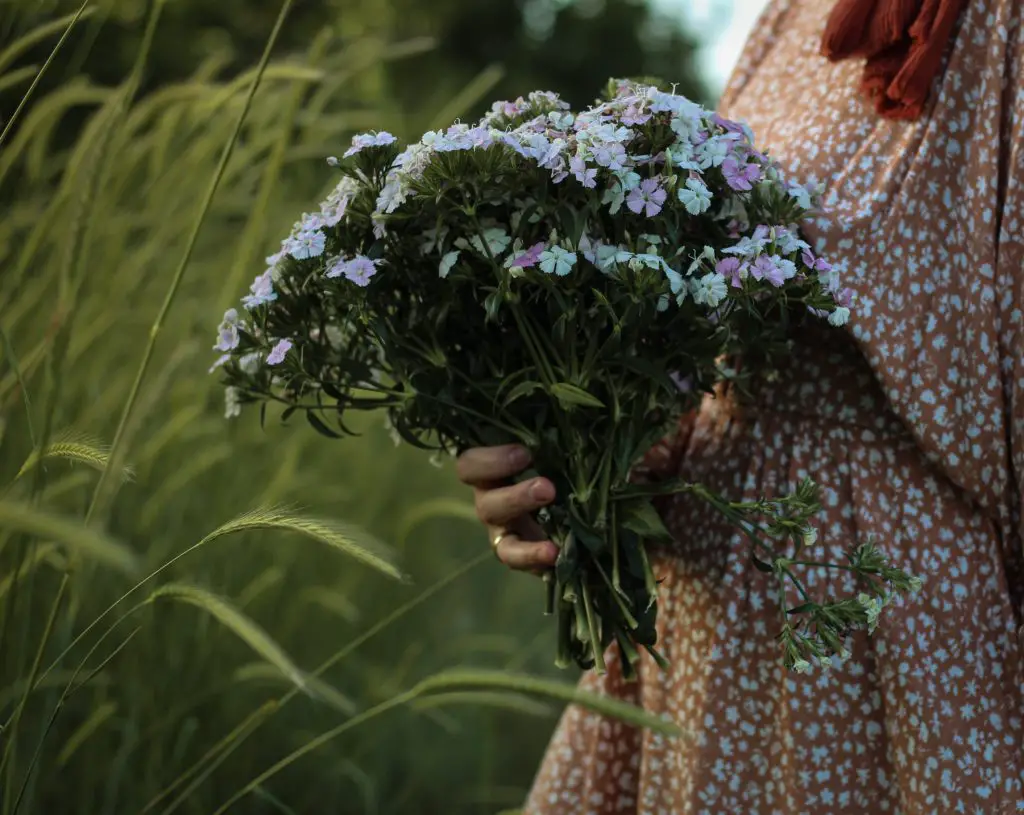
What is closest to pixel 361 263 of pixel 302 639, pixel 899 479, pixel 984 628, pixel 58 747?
pixel 899 479

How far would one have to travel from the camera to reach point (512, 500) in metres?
1.01

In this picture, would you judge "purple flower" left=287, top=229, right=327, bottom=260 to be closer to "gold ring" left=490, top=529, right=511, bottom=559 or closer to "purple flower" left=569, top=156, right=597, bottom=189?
"purple flower" left=569, top=156, right=597, bottom=189

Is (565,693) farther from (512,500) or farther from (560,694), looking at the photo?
(512,500)

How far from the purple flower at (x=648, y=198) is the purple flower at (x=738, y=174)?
76mm

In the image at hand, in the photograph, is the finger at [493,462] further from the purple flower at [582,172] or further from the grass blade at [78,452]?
the grass blade at [78,452]

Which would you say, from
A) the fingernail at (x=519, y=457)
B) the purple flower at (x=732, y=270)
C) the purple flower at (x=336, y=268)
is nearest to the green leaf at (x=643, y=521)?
the fingernail at (x=519, y=457)

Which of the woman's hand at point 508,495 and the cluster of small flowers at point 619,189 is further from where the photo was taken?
the woman's hand at point 508,495

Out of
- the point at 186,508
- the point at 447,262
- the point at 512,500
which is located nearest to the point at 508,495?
the point at 512,500

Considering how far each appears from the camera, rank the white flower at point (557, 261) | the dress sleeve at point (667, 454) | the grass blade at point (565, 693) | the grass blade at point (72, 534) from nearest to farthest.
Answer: the grass blade at point (72, 534) → the grass blade at point (565, 693) → the white flower at point (557, 261) → the dress sleeve at point (667, 454)

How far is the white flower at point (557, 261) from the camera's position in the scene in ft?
2.74

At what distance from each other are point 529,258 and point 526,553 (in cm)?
32

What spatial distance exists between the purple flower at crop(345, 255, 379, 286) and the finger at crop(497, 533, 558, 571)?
0.31 meters

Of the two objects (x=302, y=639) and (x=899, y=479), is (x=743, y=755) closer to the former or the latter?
(x=899, y=479)

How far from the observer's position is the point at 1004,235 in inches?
38.5
